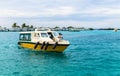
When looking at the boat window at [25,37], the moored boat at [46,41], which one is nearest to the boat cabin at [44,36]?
the moored boat at [46,41]

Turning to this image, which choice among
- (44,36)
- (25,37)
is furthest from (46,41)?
(25,37)

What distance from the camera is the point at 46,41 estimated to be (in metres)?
44.8

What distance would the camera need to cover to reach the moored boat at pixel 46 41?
43.1 m

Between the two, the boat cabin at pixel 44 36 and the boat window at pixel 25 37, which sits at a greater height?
the boat cabin at pixel 44 36

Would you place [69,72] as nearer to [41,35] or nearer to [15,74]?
[15,74]

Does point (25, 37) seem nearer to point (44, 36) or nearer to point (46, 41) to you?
point (44, 36)

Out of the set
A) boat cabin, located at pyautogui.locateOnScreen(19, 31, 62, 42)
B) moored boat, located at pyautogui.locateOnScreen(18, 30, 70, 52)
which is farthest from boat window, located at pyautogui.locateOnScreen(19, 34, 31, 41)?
boat cabin, located at pyautogui.locateOnScreen(19, 31, 62, 42)

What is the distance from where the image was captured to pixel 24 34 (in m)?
55.9

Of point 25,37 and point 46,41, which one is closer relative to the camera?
point 46,41

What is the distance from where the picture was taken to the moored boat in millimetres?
43125

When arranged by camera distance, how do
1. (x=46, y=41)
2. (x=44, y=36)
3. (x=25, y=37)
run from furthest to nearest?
(x=25, y=37) → (x=44, y=36) → (x=46, y=41)

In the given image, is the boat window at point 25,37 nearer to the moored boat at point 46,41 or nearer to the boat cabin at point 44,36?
the moored boat at point 46,41

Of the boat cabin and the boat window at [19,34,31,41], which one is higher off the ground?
the boat cabin

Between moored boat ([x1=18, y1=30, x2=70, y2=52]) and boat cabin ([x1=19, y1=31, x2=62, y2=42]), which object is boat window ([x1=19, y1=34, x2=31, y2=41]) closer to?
moored boat ([x1=18, y1=30, x2=70, y2=52])
